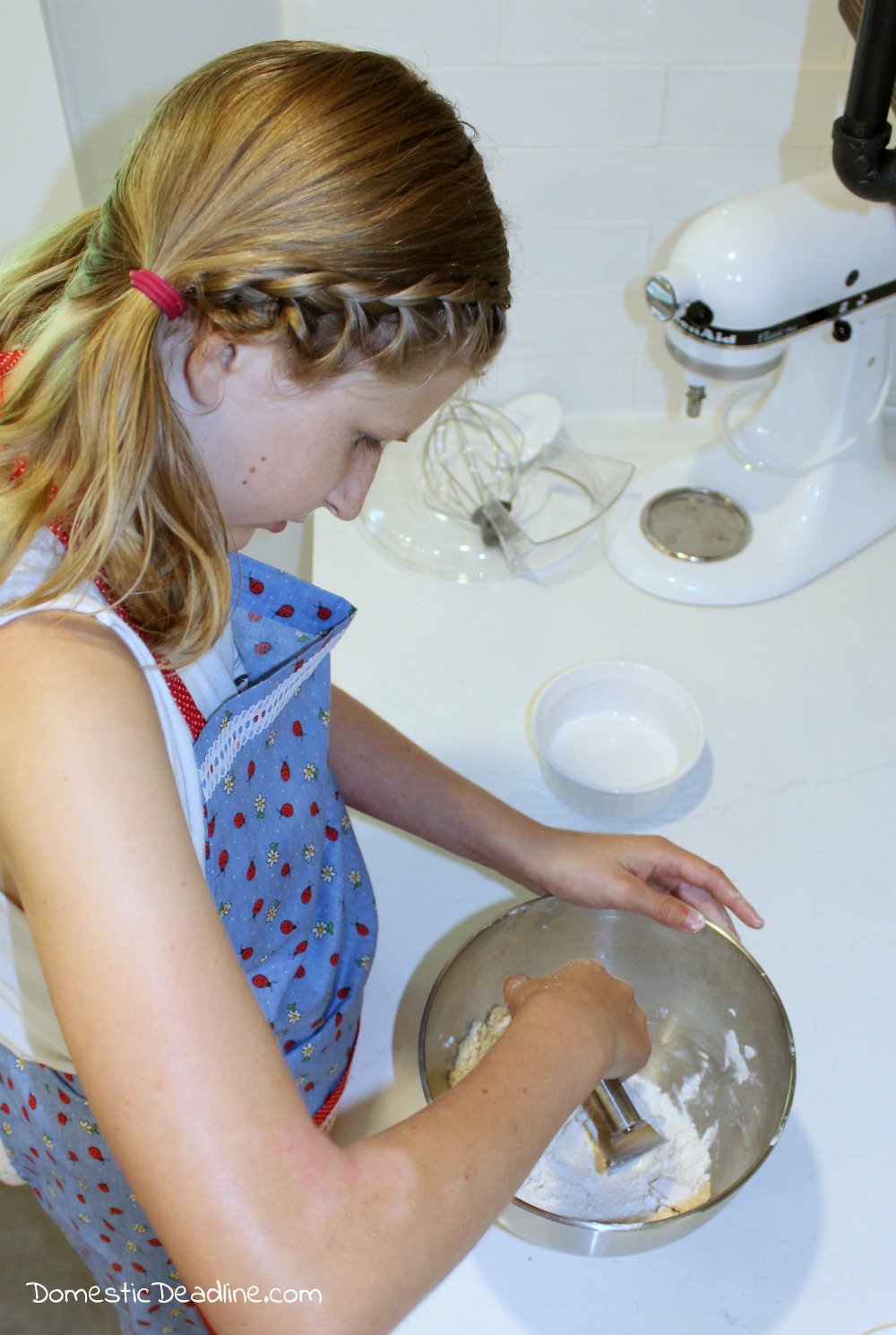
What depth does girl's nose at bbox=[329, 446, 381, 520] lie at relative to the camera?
620 mm

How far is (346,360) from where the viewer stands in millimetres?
536

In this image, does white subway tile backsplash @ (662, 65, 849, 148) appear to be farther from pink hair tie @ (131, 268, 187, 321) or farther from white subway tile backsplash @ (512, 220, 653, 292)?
pink hair tie @ (131, 268, 187, 321)

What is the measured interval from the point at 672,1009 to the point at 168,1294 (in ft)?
1.35

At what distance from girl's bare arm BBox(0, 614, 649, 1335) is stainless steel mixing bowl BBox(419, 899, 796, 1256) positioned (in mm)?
130

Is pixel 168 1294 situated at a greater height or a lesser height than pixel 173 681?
lesser

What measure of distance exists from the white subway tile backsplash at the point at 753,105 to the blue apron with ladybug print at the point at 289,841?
0.68m

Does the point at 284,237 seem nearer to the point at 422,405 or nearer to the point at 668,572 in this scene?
the point at 422,405

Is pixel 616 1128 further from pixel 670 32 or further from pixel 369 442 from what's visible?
pixel 670 32

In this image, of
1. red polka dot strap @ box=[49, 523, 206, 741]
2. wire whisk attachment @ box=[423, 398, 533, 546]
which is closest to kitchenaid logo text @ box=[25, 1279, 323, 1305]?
red polka dot strap @ box=[49, 523, 206, 741]

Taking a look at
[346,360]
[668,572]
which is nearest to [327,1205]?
[346,360]

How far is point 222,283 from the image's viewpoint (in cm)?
50

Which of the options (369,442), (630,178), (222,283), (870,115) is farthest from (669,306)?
(222,283)

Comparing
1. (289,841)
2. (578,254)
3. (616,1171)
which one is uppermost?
(578,254)

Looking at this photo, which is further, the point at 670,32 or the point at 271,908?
the point at 670,32
